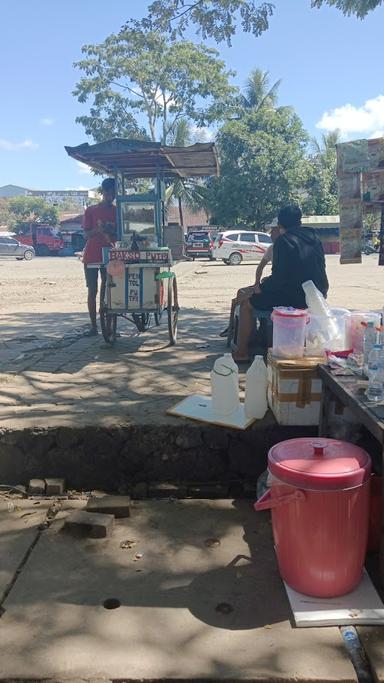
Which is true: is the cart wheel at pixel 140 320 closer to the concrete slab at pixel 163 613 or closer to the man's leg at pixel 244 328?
the man's leg at pixel 244 328

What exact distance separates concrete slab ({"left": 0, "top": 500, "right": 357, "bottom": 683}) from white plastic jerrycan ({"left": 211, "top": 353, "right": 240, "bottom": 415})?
2.81 feet

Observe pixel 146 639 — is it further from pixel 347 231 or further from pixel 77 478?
pixel 347 231

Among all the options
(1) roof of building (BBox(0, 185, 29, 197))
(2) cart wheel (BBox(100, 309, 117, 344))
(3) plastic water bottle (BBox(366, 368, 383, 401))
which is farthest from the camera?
(1) roof of building (BBox(0, 185, 29, 197))

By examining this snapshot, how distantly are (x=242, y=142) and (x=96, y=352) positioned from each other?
3192 centimetres

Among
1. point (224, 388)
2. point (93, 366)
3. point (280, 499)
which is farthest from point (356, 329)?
point (93, 366)

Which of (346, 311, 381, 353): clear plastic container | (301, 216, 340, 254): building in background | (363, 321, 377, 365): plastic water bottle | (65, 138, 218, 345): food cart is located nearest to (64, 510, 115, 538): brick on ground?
(363, 321, 377, 365): plastic water bottle

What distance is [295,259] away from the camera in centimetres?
502

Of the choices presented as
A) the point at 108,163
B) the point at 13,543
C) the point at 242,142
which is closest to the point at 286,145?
the point at 242,142

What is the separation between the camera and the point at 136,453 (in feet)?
12.3

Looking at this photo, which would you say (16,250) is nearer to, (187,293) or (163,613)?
(187,293)

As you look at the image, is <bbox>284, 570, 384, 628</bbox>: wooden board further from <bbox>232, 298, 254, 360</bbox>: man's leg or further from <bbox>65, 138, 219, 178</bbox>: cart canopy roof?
<bbox>65, 138, 219, 178</bbox>: cart canopy roof

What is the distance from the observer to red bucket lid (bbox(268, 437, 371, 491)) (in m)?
2.33

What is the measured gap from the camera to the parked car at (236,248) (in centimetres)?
2830

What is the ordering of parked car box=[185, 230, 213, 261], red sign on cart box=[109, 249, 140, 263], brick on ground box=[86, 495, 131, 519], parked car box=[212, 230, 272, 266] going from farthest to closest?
parked car box=[185, 230, 213, 261]
parked car box=[212, 230, 272, 266]
red sign on cart box=[109, 249, 140, 263]
brick on ground box=[86, 495, 131, 519]
